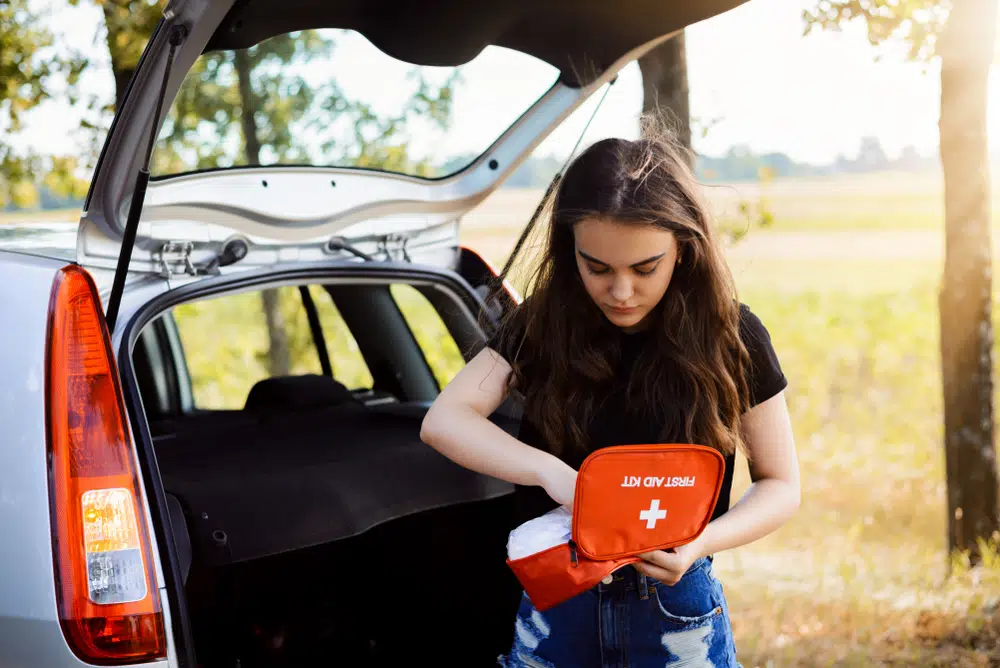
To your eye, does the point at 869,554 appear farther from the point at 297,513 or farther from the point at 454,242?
Answer: the point at 297,513

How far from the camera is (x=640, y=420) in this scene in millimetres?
1554

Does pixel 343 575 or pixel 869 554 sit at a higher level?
pixel 343 575

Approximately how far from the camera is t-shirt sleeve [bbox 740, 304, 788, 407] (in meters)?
1.54

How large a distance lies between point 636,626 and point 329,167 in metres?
1.42

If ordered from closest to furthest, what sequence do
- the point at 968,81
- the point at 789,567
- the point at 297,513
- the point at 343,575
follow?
the point at 297,513
the point at 343,575
the point at 968,81
the point at 789,567

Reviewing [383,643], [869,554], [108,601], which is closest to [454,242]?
[383,643]

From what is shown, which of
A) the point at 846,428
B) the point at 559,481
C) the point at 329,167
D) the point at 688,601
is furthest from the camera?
the point at 846,428

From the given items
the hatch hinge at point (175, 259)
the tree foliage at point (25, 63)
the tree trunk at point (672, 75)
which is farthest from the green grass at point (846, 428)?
the tree foliage at point (25, 63)

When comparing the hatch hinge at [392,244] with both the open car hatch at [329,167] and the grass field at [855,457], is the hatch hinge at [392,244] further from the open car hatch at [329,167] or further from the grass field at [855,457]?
the grass field at [855,457]

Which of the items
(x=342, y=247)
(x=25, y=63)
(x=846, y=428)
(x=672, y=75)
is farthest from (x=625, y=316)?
(x=846, y=428)

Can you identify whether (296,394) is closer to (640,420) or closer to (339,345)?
(640,420)

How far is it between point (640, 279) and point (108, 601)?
93 centimetres

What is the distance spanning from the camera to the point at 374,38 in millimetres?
2277

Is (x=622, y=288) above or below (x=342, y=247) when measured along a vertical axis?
below
